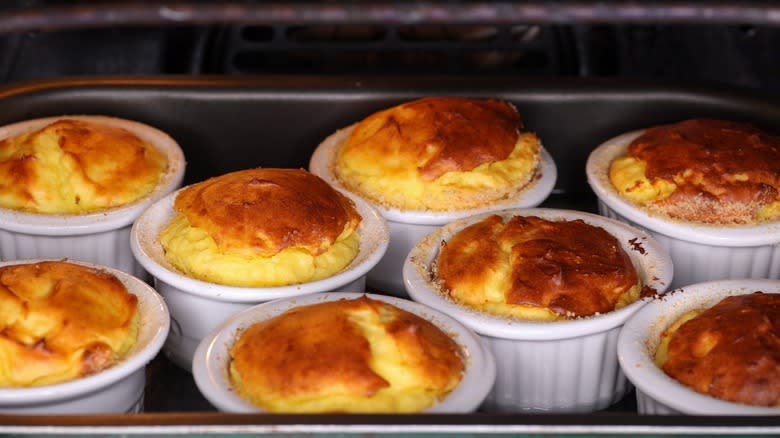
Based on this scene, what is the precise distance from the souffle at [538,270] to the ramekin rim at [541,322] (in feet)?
0.14

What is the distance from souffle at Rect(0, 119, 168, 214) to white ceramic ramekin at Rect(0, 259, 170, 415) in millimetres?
464

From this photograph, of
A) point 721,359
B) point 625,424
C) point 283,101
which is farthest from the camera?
point 283,101

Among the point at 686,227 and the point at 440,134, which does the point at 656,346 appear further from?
the point at 440,134

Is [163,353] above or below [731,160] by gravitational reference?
below

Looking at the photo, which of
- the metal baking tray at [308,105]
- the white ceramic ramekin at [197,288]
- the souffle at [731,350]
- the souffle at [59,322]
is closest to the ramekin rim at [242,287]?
the white ceramic ramekin at [197,288]

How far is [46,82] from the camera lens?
362 cm

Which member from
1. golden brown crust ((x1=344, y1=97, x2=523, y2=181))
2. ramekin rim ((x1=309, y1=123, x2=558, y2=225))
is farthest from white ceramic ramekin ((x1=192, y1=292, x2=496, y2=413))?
golden brown crust ((x1=344, y1=97, x2=523, y2=181))

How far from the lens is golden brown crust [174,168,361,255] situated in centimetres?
276

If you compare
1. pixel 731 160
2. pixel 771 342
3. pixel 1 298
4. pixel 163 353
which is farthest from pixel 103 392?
pixel 731 160

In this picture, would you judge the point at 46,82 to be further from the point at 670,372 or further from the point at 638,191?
the point at 670,372

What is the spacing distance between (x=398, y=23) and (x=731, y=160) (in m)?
1.24

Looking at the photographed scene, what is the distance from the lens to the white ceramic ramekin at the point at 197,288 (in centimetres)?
268

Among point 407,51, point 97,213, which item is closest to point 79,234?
point 97,213

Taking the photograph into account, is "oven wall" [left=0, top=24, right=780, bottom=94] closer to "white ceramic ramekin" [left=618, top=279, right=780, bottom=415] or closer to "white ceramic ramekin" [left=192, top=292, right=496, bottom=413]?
"white ceramic ramekin" [left=618, top=279, right=780, bottom=415]
